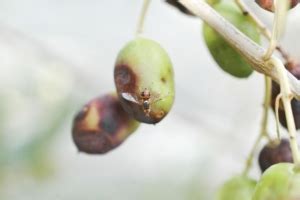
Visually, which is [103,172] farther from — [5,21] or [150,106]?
[150,106]

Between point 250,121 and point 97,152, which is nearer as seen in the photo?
point 97,152

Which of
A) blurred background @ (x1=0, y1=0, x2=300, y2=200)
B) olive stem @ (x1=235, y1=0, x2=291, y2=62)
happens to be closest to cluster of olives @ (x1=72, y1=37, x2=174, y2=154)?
olive stem @ (x1=235, y1=0, x2=291, y2=62)

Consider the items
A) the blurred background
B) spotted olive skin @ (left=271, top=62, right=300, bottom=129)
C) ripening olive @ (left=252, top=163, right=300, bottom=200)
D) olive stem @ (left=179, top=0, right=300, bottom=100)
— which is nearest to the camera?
ripening olive @ (left=252, top=163, right=300, bottom=200)

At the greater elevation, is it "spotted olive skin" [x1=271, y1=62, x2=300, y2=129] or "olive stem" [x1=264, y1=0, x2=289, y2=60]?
"olive stem" [x1=264, y1=0, x2=289, y2=60]

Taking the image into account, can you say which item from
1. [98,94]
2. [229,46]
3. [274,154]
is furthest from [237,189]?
[98,94]

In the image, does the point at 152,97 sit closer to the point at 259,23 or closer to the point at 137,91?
the point at 137,91

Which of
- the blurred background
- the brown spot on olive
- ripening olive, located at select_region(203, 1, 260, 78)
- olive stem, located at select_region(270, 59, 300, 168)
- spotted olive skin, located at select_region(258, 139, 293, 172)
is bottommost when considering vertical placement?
the blurred background

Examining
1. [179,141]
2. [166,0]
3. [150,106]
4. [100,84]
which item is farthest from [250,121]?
[150,106]

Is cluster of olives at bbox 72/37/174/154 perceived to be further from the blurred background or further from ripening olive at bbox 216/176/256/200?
the blurred background
